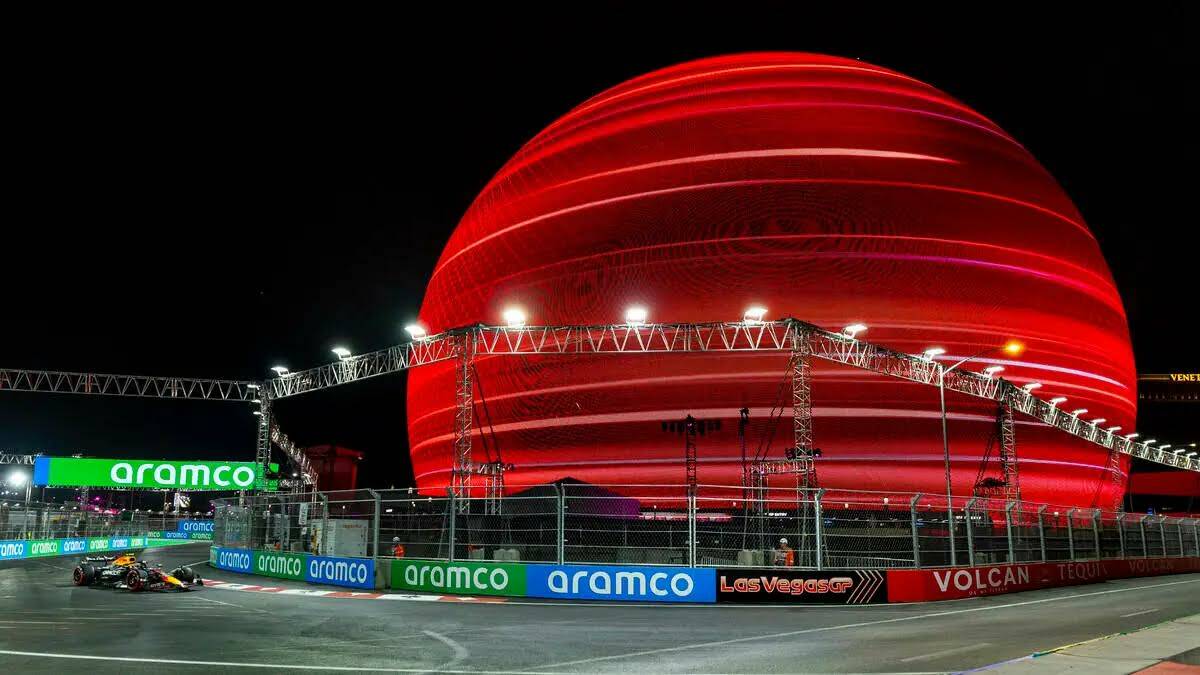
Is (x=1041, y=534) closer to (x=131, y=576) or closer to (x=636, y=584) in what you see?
(x=636, y=584)

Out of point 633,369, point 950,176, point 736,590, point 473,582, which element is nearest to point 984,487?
point 950,176

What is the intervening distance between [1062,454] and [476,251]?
2900 cm

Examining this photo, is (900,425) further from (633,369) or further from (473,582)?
(473,582)

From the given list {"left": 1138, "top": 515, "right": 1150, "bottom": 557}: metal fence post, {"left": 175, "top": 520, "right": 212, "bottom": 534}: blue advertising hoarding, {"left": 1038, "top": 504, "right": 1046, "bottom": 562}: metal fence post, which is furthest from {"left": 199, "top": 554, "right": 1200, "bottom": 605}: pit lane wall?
{"left": 175, "top": 520, "right": 212, "bottom": 534}: blue advertising hoarding

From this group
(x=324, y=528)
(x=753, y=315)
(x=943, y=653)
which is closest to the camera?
(x=943, y=653)

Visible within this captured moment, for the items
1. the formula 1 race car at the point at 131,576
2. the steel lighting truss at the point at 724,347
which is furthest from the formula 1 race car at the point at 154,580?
the steel lighting truss at the point at 724,347

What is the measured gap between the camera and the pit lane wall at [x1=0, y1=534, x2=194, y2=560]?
117 feet

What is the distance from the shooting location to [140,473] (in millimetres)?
50438

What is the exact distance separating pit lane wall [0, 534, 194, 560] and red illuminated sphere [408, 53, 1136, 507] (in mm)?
19039

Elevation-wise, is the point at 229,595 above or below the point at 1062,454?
below

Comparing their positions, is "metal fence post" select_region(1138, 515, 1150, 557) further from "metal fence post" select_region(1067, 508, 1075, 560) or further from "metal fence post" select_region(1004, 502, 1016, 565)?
"metal fence post" select_region(1004, 502, 1016, 565)

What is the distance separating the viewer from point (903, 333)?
32.7 meters

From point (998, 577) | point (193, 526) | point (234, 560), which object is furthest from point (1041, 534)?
point (193, 526)

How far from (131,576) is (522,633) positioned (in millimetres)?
11612
